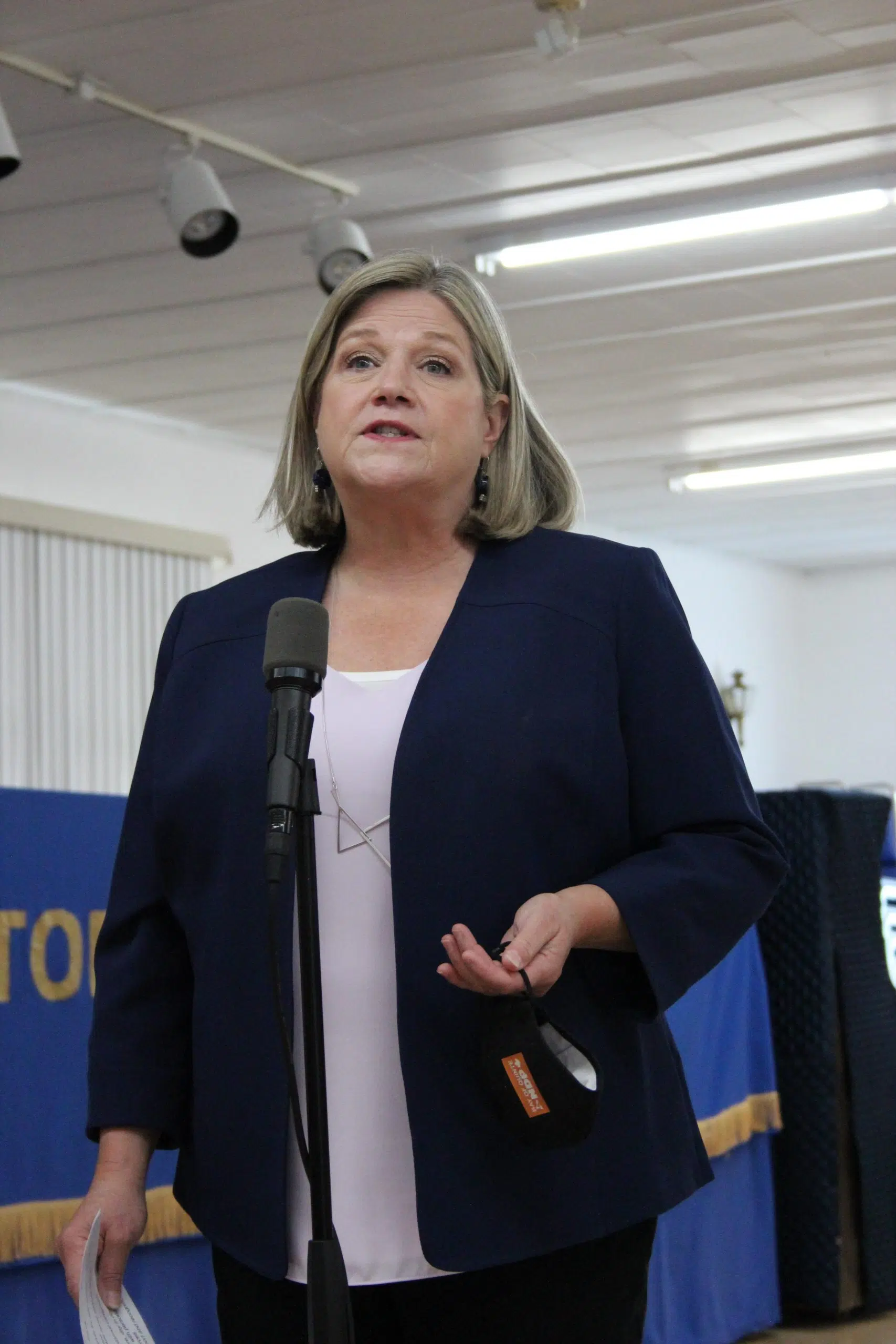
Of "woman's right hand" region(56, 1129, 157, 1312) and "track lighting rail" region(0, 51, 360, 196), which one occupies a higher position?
"track lighting rail" region(0, 51, 360, 196)

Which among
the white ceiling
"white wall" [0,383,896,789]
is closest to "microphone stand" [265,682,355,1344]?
the white ceiling

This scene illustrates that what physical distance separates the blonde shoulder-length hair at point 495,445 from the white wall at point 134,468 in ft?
22.9

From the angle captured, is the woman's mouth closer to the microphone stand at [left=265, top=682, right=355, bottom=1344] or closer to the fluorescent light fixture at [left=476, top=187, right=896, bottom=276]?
the microphone stand at [left=265, top=682, right=355, bottom=1344]

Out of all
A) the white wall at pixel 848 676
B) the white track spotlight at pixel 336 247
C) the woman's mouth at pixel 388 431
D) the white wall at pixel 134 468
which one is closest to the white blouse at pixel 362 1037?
the woman's mouth at pixel 388 431

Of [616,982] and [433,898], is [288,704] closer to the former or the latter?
[433,898]

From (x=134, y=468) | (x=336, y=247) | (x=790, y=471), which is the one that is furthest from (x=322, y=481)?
(x=790, y=471)

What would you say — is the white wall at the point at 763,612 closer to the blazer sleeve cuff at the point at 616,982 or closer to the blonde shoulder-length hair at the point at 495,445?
the blonde shoulder-length hair at the point at 495,445

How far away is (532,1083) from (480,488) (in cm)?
62

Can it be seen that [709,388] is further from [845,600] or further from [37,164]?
[845,600]

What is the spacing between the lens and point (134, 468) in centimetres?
929

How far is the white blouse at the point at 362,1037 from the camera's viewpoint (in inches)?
55.1

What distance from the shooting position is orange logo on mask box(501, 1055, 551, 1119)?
130cm

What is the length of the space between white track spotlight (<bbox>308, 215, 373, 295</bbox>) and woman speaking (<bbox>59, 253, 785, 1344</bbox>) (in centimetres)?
428

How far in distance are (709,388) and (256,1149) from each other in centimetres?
812
